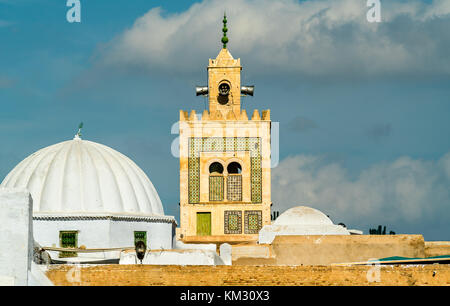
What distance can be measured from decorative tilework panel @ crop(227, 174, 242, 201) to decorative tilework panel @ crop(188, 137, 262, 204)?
1.89ft

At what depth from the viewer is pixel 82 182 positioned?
2264 centimetres

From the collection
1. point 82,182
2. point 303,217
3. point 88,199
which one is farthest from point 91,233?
point 303,217

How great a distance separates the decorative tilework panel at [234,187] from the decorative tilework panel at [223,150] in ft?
1.89

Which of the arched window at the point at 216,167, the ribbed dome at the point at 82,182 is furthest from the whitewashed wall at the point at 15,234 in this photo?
the arched window at the point at 216,167

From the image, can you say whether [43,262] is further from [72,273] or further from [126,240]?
[126,240]

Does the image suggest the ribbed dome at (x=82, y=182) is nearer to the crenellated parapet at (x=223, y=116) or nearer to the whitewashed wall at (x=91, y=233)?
the whitewashed wall at (x=91, y=233)

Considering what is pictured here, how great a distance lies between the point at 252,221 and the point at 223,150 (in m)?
3.67

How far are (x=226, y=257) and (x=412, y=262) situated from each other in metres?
4.84

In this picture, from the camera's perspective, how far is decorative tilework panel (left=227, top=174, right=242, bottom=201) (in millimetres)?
42625

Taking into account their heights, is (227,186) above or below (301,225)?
above

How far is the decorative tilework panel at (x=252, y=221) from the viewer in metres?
41.8

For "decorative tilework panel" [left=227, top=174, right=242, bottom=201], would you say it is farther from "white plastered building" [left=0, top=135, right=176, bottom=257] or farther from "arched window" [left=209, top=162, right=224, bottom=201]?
"white plastered building" [left=0, top=135, right=176, bottom=257]

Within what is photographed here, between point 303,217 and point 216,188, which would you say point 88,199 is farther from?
point 216,188
